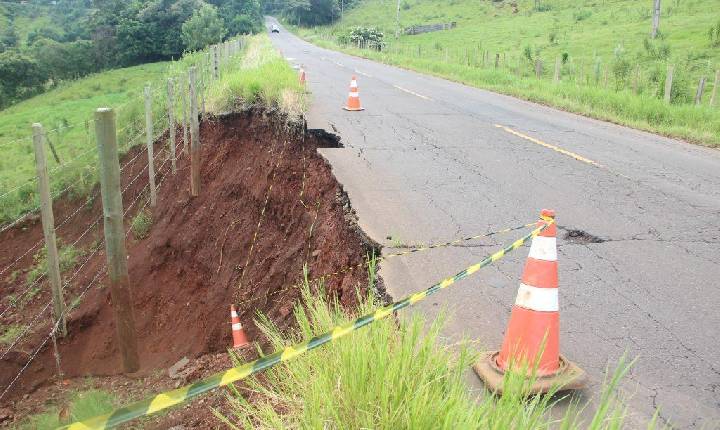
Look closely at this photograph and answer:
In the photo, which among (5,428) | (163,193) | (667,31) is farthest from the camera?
(667,31)

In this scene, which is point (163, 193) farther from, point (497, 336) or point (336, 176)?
point (497, 336)

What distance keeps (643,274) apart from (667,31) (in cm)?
2818

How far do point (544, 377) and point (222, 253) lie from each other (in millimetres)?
6772

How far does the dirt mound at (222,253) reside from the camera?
21.8 ft

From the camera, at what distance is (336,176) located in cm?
734

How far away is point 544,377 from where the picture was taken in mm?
3156

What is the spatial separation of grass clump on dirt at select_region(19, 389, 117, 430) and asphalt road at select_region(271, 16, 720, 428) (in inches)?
109

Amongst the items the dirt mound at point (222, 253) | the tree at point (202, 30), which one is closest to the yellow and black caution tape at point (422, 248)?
the dirt mound at point (222, 253)

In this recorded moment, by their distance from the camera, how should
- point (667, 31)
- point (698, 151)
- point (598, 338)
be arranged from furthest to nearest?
point (667, 31) → point (698, 151) → point (598, 338)

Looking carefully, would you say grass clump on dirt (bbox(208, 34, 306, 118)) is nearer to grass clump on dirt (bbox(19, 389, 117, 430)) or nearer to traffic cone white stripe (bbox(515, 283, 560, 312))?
grass clump on dirt (bbox(19, 389, 117, 430))

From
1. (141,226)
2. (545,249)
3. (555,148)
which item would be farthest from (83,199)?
(545,249)

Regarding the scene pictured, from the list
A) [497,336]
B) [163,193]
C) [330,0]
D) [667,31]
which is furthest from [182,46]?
[497,336]

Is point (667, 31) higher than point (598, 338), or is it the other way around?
point (667, 31)

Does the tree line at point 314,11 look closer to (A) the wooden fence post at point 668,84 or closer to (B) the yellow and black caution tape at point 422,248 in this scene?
(A) the wooden fence post at point 668,84
